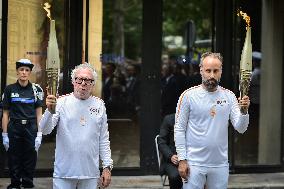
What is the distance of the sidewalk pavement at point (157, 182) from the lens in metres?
9.29

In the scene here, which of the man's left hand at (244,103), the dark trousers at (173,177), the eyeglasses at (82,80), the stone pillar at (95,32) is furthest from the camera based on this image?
the stone pillar at (95,32)

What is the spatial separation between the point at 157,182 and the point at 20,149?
218 cm

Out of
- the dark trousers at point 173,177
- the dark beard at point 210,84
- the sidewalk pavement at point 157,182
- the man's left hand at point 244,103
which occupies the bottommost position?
the sidewalk pavement at point 157,182

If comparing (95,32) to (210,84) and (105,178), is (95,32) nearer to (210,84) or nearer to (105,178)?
(210,84)

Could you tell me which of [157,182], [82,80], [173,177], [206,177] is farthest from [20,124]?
[206,177]

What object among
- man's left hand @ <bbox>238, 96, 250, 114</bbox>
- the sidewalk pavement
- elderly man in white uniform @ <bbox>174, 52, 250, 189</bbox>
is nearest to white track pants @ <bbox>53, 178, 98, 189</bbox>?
elderly man in white uniform @ <bbox>174, 52, 250, 189</bbox>

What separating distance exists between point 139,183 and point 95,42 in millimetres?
2263

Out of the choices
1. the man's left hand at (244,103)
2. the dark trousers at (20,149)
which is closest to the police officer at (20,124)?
the dark trousers at (20,149)

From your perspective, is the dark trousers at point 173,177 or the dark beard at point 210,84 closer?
the dark beard at point 210,84

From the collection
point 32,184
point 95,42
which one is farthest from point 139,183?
point 95,42

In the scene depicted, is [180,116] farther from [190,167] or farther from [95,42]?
[95,42]

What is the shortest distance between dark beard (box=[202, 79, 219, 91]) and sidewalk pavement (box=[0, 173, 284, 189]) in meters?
3.91

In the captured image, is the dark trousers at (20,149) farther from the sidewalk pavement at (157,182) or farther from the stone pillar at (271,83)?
the stone pillar at (271,83)

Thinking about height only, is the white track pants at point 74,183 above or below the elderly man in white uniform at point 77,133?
below
